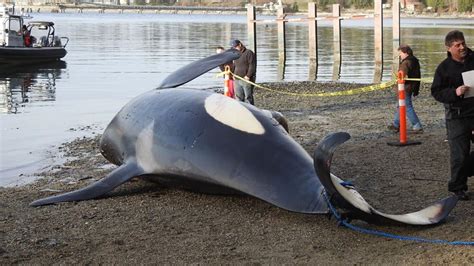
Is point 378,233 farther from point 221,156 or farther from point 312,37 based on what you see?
point 312,37

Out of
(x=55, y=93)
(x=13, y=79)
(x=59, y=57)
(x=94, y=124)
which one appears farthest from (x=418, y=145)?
(x=59, y=57)

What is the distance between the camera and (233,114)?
8.59 m

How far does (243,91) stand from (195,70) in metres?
6.33

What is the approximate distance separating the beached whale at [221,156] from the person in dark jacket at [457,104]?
3.59 feet

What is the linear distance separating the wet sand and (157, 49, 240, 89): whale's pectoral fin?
1.71 meters

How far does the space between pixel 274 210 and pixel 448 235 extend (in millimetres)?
1976

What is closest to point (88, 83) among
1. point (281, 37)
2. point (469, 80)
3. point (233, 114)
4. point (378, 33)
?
point (281, 37)

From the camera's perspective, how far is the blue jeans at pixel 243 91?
55.3 feet

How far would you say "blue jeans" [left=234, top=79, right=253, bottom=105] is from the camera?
16.9 metres

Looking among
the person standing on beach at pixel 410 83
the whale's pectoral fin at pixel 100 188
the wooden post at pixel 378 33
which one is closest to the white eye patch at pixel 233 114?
the whale's pectoral fin at pixel 100 188

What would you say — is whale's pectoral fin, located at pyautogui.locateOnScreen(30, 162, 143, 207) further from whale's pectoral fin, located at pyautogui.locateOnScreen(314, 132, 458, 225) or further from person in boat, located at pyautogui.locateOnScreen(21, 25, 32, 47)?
person in boat, located at pyautogui.locateOnScreen(21, 25, 32, 47)

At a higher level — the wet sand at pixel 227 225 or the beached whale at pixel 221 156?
the beached whale at pixel 221 156

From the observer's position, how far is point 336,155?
11266mm

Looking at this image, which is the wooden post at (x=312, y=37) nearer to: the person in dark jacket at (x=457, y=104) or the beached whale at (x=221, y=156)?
the beached whale at (x=221, y=156)
